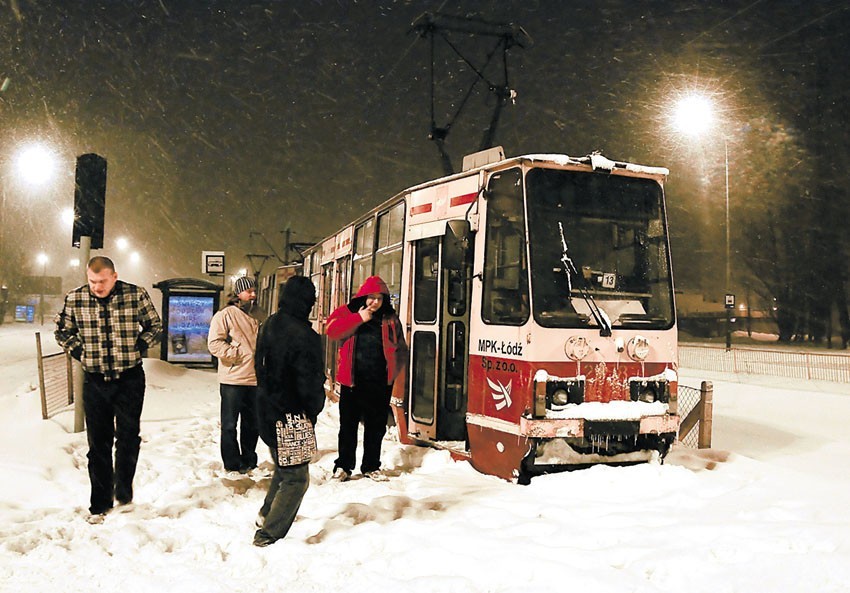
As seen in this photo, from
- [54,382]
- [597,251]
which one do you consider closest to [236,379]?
[597,251]

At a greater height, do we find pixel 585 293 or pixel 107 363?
pixel 585 293

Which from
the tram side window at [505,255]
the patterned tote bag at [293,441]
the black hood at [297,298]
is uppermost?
the tram side window at [505,255]

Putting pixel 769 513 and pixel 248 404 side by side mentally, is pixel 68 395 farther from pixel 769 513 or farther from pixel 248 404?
pixel 769 513

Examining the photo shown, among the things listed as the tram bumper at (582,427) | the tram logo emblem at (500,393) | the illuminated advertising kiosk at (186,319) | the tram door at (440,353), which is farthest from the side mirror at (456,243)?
the illuminated advertising kiosk at (186,319)

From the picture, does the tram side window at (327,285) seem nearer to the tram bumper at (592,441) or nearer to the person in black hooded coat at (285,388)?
the tram bumper at (592,441)

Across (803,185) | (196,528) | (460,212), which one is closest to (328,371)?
(460,212)

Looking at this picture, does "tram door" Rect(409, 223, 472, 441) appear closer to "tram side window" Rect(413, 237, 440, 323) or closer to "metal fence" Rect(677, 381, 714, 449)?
"tram side window" Rect(413, 237, 440, 323)

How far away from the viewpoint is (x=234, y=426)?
6988mm

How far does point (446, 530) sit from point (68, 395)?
7.79 meters

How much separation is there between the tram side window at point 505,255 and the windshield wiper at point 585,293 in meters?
0.38

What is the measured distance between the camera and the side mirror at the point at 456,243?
6969 millimetres

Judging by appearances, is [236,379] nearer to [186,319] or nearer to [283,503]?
[283,503]

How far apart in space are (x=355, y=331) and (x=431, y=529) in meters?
2.30

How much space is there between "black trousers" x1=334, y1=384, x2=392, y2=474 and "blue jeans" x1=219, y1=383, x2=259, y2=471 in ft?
2.80
